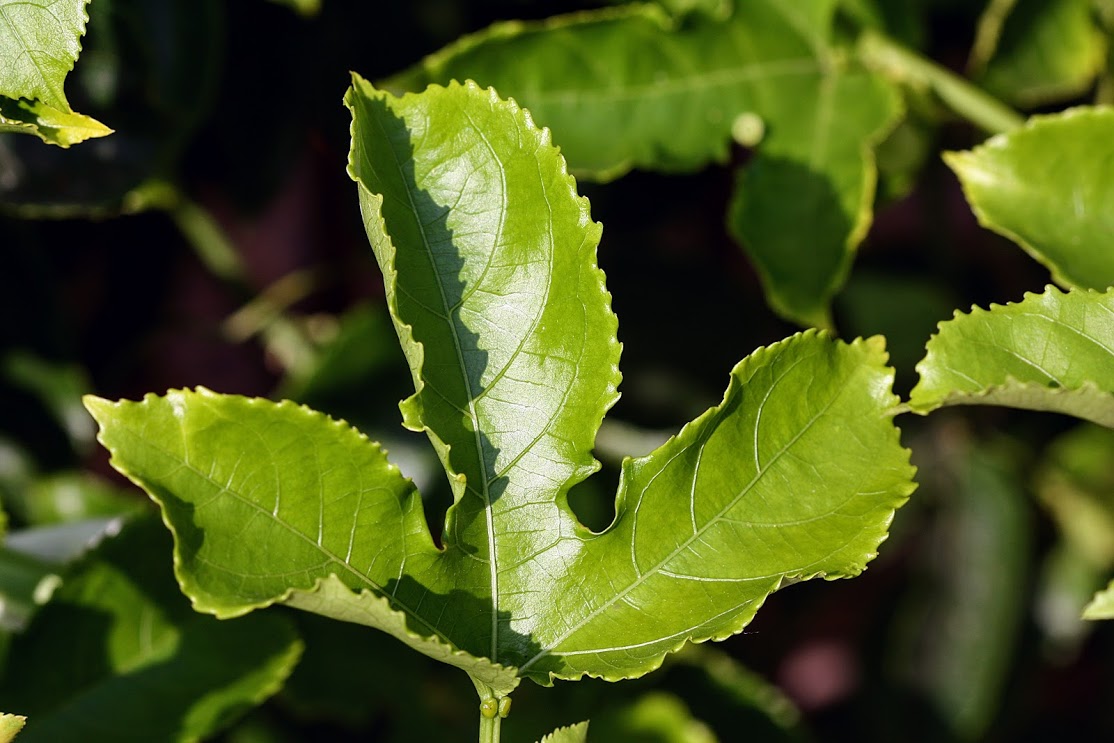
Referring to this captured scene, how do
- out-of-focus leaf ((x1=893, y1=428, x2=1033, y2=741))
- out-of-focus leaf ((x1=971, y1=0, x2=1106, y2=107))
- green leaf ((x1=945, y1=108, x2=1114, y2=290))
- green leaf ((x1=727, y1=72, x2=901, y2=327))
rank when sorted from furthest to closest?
out-of-focus leaf ((x1=893, y1=428, x2=1033, y2=741)) < out-of-focus leaf ((x1=971, y1=0, x2=1106, y2=107)) < green leaf ((x1=727, y1=72, x2=901, y2=327)) < green leaf ((x1=945, y1=108, x2=1114, y2=290))

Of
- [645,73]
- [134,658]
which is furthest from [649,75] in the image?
[134,658]

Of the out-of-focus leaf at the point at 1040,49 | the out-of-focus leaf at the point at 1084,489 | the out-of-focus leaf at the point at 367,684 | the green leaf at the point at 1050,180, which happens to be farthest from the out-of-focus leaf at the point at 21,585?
the out-of-focus leaf at the point at 1084,489

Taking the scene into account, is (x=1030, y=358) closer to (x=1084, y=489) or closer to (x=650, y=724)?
(x=650, y=724)

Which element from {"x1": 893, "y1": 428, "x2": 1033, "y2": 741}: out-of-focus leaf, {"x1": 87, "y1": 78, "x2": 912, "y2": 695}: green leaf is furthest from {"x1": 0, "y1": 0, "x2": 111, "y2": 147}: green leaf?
{"x1": 893, "y1": 428, "x2": 1033, "y2": 741}: out-of-focus leaf

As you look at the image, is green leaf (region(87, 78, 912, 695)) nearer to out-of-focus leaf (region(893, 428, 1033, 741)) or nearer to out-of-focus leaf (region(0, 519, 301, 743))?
out-of-focus leaf (region(0, 519, 301, 743))

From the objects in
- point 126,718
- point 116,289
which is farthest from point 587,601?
point 116,289
